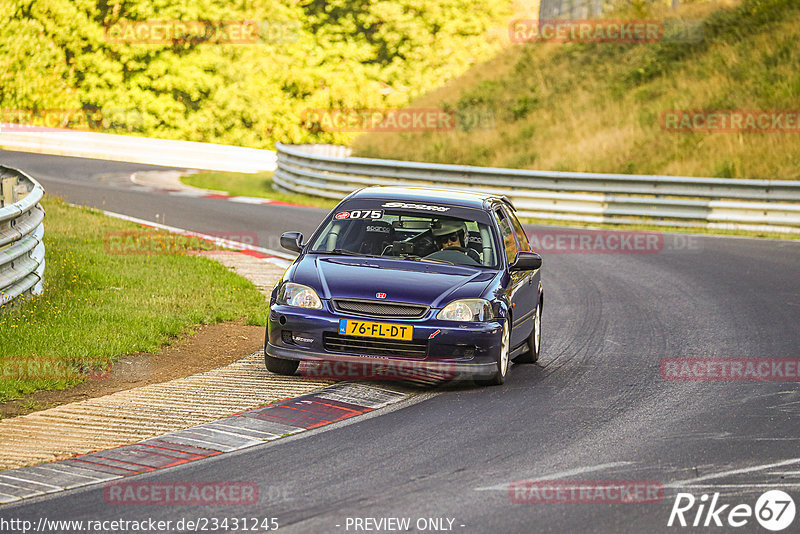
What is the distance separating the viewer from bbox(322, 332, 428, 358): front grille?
8.83 m

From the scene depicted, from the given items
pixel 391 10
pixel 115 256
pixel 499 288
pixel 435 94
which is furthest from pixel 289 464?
pixel 391 10

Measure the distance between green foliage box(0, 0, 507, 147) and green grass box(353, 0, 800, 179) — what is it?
14.0 metres

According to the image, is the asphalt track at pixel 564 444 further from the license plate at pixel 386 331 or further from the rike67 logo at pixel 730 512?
the license plate at pixel 386 331

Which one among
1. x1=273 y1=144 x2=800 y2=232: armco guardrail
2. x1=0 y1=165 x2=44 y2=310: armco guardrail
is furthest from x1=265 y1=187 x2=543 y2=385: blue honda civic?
x1=273 y1=144 x2=800 y2=232: armco guardrail

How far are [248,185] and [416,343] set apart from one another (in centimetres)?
2273

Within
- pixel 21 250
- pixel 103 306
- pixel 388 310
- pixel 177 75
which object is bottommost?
pixel 103 306

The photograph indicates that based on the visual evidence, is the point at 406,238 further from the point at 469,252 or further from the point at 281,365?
the point at 281,365

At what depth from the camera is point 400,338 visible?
8.80 metres

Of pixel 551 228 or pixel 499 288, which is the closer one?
pixel 499 288

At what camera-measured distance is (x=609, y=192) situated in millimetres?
24047

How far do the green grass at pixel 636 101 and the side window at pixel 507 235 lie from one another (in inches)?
637

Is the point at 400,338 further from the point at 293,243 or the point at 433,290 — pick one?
the point at 293,243

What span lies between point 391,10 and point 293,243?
148 ft

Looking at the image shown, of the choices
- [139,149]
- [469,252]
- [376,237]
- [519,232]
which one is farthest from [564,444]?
[139,149]
